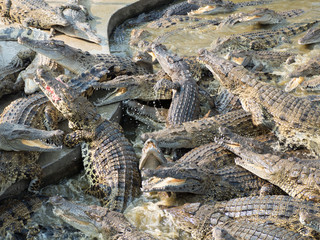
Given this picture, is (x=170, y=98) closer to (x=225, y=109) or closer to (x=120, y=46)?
(x=225, y=109)

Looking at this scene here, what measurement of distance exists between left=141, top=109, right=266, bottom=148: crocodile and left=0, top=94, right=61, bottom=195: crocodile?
47.5 inches

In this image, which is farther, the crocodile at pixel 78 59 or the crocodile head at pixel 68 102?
the crocodile at pixel 78 59

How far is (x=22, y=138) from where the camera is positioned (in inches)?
166

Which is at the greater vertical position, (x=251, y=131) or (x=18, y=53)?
(x=18, y=53)

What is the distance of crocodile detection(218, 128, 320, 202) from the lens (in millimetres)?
3946

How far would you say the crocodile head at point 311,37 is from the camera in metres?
6.96

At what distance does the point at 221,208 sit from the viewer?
3.85 metres

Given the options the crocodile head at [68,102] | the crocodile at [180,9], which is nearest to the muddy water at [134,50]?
the crocodile at [180,9]

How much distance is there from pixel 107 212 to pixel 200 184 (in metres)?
0.97

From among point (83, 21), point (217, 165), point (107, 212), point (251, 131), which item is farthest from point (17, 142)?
point (83, 21)

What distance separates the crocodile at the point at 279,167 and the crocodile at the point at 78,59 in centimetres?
212

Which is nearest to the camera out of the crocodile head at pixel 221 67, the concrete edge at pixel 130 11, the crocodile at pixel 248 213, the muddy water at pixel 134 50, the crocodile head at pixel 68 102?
the crocodile at pixel 248 213

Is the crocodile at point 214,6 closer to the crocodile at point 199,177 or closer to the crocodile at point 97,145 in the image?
the crocodile at point 97,145

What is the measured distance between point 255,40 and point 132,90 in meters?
2.74
